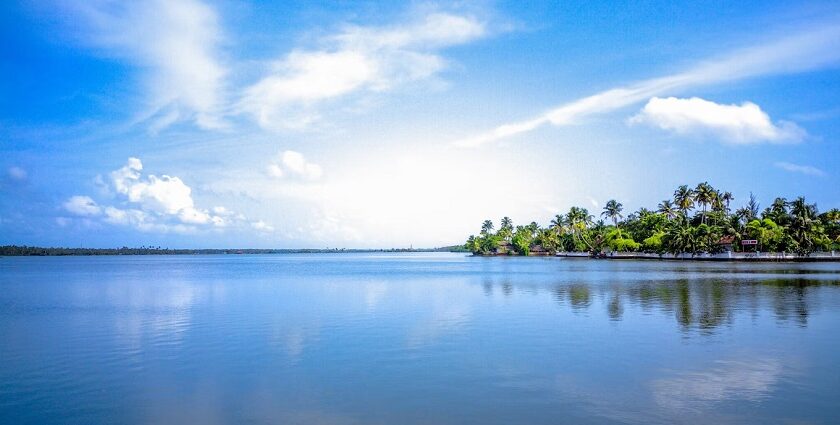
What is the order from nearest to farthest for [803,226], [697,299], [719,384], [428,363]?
[719,384], [428,363], [697,299], [803,226]

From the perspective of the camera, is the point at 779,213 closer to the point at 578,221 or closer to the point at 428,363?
the point at 578,221

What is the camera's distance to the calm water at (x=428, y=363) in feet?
40.3

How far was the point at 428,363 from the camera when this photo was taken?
55.4 ft

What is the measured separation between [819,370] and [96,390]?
1896 cm

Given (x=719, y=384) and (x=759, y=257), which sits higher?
(x=759, y=257)

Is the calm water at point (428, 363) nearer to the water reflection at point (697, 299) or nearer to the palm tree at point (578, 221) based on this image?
the water reflection at point (697, 299)

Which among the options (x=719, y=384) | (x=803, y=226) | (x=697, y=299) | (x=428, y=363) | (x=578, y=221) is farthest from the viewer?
(x=578, y=221)

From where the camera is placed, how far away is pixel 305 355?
60.3ft

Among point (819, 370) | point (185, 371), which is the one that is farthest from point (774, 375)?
point (185, 371)

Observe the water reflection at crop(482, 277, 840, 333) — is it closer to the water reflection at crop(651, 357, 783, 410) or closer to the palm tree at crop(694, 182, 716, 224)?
the water reflection at crop(651, 357, 783, 410)

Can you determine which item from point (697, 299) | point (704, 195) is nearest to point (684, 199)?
point (704, 195)

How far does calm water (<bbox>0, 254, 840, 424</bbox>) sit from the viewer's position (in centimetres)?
1229

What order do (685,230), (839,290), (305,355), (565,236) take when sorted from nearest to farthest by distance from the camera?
(305,355) < (839,290) < (685,230) < (565,236)

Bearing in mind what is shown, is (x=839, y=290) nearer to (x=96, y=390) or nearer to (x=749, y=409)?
(x=749, y=409)
